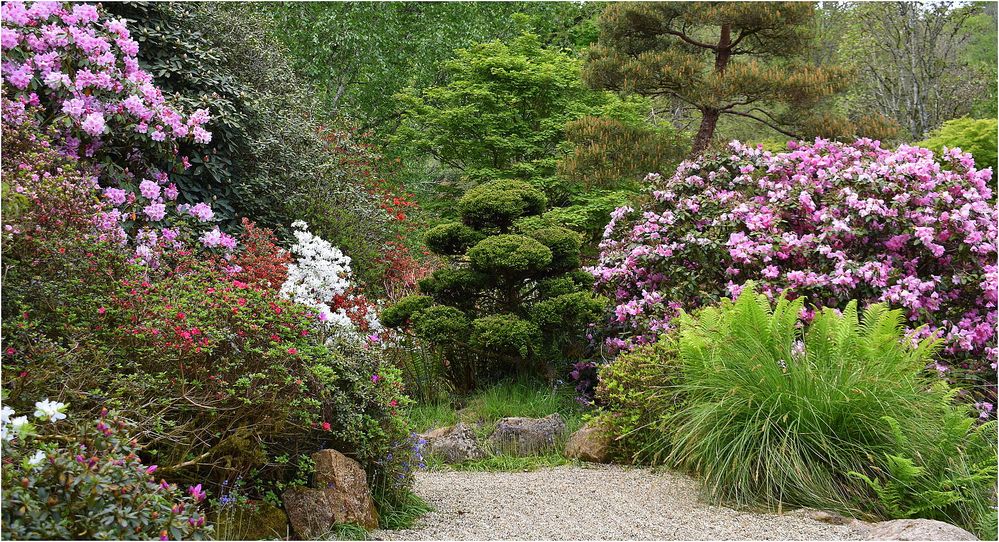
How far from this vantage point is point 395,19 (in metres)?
13.1

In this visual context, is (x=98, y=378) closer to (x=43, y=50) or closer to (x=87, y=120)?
(x=87, y=120)

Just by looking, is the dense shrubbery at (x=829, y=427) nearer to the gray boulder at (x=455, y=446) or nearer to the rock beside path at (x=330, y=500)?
the gray boulder at (x=455, y=446)

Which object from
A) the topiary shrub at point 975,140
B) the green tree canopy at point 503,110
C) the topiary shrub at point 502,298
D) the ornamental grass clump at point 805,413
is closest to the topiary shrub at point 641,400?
the ornamental grass clump at point 805,413

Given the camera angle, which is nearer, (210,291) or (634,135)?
(210,291)

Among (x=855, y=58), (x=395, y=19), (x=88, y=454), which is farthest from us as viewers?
(x=855, y=58)

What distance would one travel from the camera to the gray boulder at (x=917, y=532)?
301 centimetres

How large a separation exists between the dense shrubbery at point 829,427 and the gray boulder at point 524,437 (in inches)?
48.3

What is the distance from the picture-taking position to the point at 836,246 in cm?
583

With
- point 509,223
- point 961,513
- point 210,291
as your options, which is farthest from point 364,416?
point 509,223

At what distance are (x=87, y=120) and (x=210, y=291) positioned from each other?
84.1 inches

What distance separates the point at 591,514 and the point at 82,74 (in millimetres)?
4146

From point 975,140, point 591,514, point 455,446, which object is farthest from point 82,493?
point 975,140

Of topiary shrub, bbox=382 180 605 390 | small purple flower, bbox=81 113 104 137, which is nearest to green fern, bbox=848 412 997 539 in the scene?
topiary shrub, bbox=382 180 605 390

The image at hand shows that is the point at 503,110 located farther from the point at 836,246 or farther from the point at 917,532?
the point at 917,532
